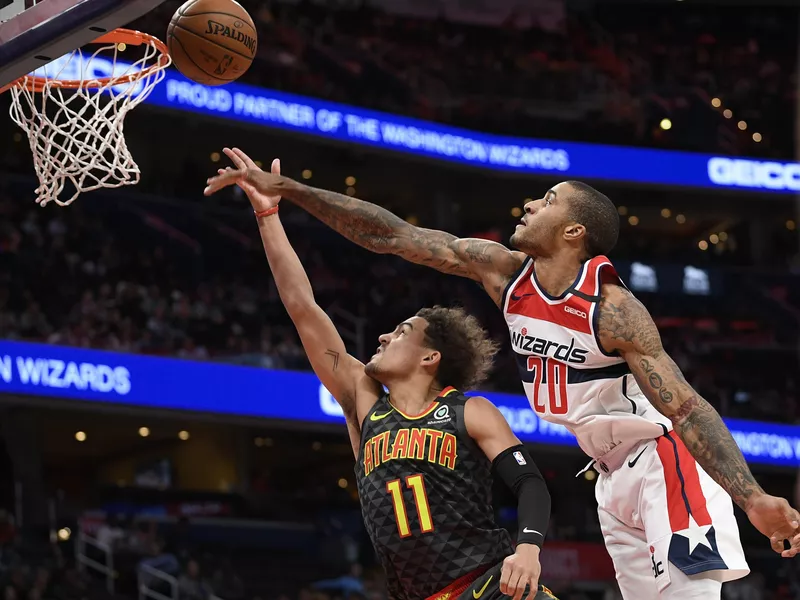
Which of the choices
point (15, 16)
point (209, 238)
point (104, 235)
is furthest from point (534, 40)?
point (15, 16)

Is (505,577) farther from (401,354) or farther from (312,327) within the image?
(312,327)

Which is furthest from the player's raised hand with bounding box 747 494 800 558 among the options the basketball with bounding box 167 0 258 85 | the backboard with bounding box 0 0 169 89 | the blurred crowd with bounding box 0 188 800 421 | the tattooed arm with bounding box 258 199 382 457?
the blurred crowd with bounding box 0 188 800 421

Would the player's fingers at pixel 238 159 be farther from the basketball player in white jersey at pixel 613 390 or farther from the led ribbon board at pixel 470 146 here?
the led ribbon board at pixel 470 146

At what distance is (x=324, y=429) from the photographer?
52.7 ft

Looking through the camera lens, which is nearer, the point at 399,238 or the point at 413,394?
the point at 413,394

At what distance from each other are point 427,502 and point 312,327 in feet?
3.09

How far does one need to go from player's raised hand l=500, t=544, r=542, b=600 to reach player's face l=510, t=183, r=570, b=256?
1156mm

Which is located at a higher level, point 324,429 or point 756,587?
point 324,429

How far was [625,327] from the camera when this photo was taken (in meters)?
4.52

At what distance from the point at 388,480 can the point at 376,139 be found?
1505 centimetres

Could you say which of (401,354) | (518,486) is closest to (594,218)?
(401,354)

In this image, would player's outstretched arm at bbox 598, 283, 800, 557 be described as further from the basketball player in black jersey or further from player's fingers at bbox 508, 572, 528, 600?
player's fingers at bbox 508, 572, 528, 600

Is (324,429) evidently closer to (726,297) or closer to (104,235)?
(104,235)

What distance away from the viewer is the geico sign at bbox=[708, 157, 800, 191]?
870 inches
